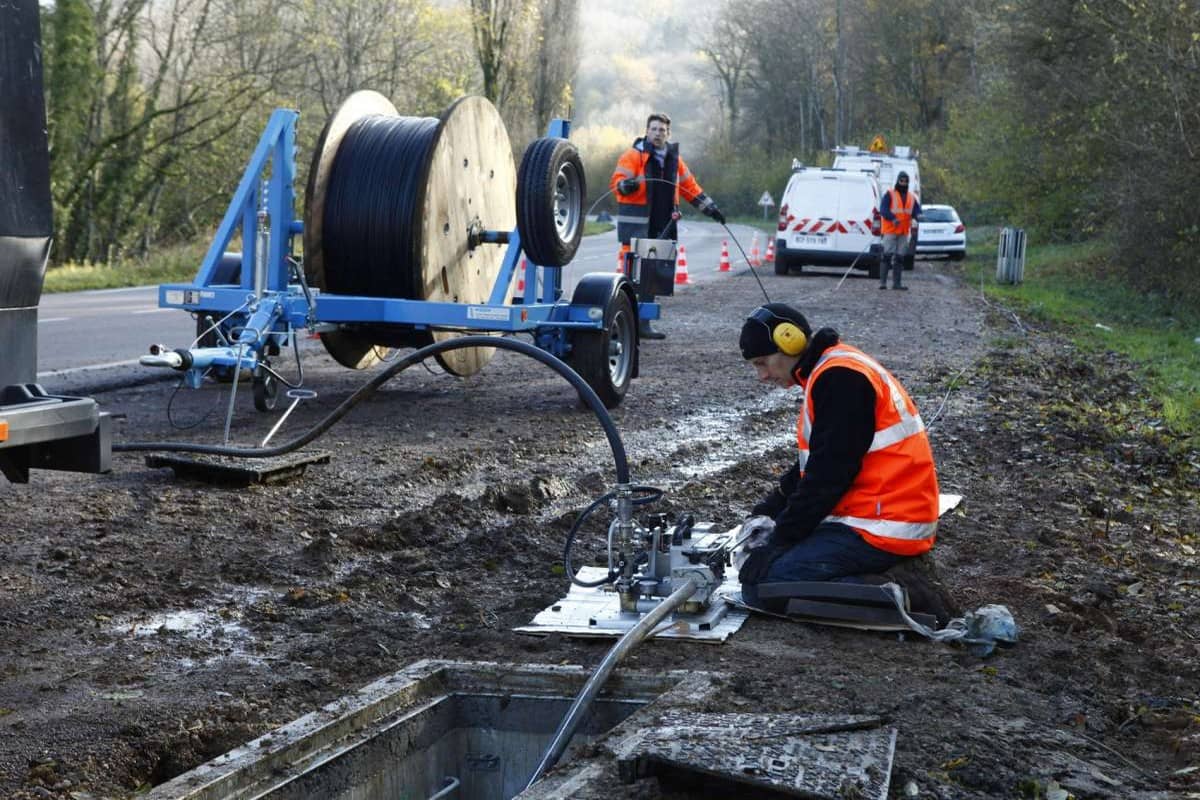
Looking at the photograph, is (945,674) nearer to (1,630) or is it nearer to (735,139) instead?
(1,630)

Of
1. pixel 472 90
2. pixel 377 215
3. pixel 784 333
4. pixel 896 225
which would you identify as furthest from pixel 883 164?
pixel 784 333

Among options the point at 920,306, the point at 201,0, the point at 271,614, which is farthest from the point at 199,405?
the point at 201,0

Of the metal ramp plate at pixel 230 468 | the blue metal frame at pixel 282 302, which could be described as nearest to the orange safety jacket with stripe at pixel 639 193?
the blue metal frame at pixel 282 302

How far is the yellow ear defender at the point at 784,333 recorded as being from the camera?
562 cm

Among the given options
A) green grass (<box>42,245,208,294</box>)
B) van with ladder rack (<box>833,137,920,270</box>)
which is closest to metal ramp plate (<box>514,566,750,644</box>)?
A: green grass (<box>42,245,208,294</box>)

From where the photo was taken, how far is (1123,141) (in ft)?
71.6

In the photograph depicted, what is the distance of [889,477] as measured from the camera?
5.63 meters

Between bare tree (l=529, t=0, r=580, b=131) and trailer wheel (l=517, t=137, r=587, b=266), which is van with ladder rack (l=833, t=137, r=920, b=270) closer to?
bare tree (l=529, t=0, r=580, b=131)

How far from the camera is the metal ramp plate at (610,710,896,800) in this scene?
141 inches

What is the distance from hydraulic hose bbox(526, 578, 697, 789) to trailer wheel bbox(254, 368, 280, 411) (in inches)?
212

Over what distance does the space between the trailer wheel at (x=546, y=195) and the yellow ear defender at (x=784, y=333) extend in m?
5.18

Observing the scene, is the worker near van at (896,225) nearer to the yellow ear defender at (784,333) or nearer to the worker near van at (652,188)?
the worker near van at (652,188)

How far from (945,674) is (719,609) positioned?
1071mm

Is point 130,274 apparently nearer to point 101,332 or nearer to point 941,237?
point 101,332
